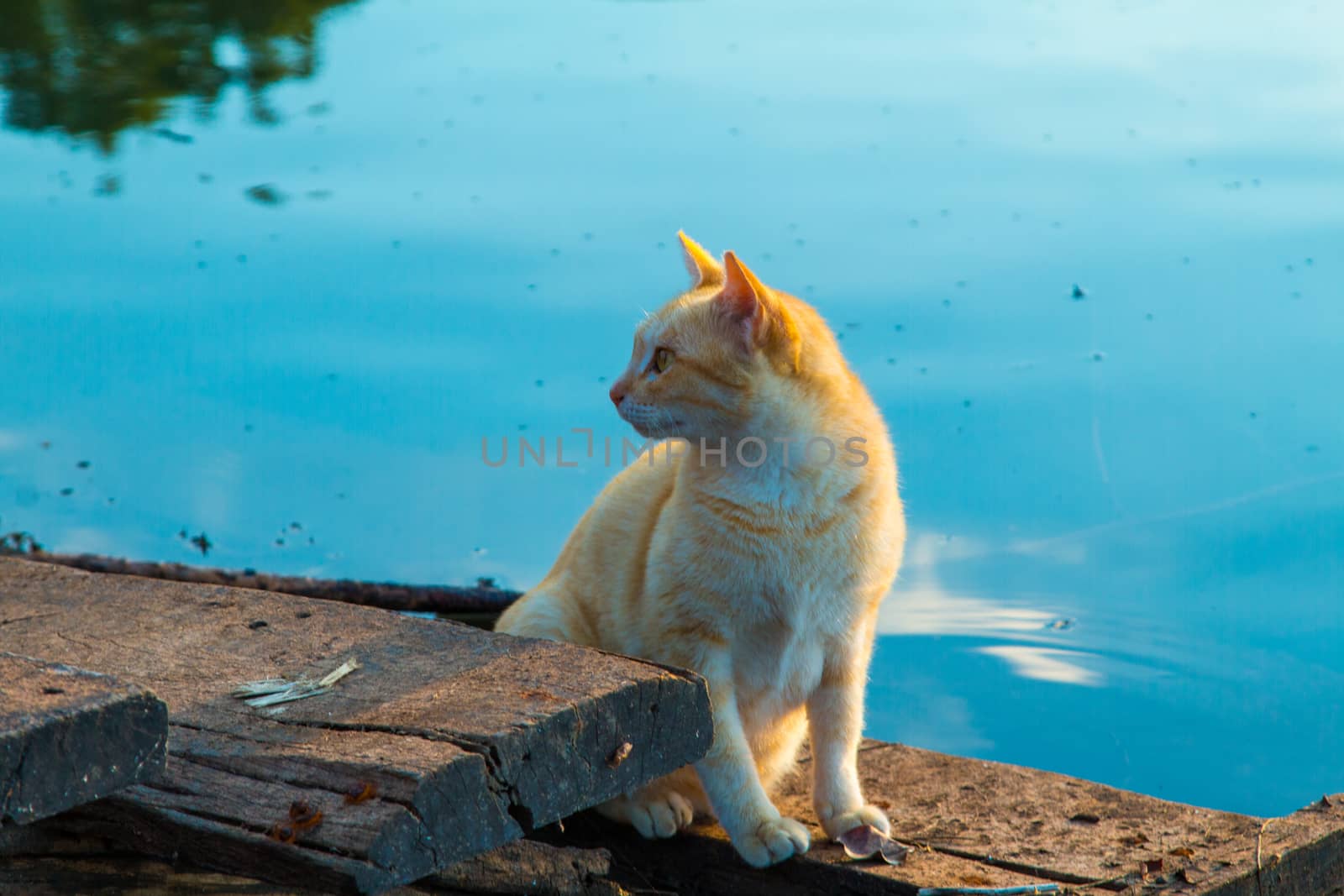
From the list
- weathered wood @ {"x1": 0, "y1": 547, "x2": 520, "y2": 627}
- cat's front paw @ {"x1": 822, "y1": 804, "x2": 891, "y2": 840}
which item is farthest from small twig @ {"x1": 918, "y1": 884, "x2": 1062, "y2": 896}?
weathered wood @ {"x1": 0, "y1": 547, "x2": 520, "y2": 627}

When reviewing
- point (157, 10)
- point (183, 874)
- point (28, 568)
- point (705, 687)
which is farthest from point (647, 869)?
point (157, 10)

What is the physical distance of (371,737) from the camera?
1.76 metres

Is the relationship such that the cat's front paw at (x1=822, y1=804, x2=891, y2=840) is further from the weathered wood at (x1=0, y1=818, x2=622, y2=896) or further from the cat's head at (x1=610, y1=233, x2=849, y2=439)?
the cat's head at (x1=610, y1=233, x2=849, y2=439)

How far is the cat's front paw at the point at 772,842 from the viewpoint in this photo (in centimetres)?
209

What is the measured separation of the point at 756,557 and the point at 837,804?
0.44 meters

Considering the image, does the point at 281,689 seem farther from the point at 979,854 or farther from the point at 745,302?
the point at 979,854

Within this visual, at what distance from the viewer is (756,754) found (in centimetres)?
234

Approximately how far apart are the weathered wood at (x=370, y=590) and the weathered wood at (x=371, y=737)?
1247 millimetres

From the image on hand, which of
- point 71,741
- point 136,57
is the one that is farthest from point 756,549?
point 136,57

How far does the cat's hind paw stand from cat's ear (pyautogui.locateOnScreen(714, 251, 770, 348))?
30.6 inches

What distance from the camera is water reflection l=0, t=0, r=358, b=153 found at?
19.5 ft

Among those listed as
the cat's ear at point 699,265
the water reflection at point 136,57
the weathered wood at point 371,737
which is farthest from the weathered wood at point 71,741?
the water reflection at point 136,57

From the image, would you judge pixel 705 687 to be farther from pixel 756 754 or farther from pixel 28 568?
pixel 28 568

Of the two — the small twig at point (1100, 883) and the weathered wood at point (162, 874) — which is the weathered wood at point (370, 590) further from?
the small twig at point (1100, 883)
